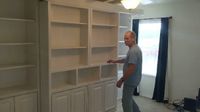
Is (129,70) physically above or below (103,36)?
below

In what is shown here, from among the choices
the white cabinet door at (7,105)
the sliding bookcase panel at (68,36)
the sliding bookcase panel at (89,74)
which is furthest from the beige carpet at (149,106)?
Answer: the white cabinet door at (7,105)

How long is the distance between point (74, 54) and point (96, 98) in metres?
0.93

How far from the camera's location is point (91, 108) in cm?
402

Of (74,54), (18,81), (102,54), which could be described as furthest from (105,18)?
(18,81)

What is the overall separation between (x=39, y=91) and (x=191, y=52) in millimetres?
3366

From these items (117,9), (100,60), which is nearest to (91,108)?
(100,60)

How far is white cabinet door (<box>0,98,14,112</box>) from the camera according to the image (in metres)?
2.98

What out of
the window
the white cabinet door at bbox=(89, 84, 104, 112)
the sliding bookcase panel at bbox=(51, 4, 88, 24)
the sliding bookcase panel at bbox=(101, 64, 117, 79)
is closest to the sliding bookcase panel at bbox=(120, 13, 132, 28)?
the window

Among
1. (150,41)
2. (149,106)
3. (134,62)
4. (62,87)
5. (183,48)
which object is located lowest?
(149,106)

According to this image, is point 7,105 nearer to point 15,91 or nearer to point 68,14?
point 15,91

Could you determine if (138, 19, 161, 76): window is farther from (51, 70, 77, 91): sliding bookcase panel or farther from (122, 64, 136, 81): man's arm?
(51, 70, 77, 91): sliding bookcase panel

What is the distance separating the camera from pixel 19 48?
11.2 feet

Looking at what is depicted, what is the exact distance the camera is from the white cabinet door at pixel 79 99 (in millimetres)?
3701

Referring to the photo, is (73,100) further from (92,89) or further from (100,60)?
(100,60)
